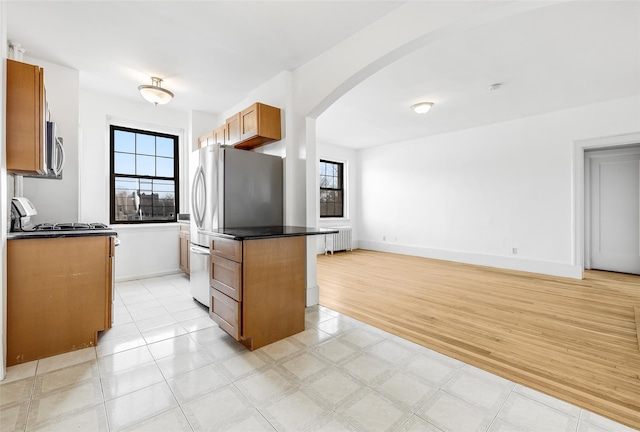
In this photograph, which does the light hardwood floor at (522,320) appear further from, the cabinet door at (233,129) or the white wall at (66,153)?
the white wall at (66,153)

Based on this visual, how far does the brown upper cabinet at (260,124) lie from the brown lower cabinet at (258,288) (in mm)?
1534

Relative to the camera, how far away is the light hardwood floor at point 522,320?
5.96 feet

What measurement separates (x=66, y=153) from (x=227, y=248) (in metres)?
2.74

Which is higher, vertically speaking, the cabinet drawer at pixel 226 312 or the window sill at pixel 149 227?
the window sill at pixel 149 227

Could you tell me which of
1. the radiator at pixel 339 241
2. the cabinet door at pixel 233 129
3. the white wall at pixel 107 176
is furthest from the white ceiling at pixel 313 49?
the radiator at pixel 339 241

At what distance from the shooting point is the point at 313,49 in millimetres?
2965

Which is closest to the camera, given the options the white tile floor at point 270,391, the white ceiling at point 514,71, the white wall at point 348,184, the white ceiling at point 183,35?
the white tile floor at point 270,391

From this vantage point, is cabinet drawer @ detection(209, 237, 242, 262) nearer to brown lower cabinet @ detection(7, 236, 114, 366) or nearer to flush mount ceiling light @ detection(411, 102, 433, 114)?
brown lower cabinet @ detection(7, 236, 114, 366)

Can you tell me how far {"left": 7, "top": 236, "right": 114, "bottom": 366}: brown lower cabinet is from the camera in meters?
1.98

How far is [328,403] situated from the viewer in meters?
1.59

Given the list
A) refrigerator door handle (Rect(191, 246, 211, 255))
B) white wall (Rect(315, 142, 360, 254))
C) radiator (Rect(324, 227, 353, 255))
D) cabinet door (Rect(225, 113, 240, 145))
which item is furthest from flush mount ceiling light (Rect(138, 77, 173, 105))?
radiator (Rect(324, 227, 353, 255))

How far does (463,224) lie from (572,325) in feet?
10.9

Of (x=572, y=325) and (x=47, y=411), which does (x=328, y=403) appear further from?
(x=572, y=325)

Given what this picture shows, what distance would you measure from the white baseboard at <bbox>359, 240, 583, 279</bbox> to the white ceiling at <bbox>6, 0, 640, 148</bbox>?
8.94 feet
